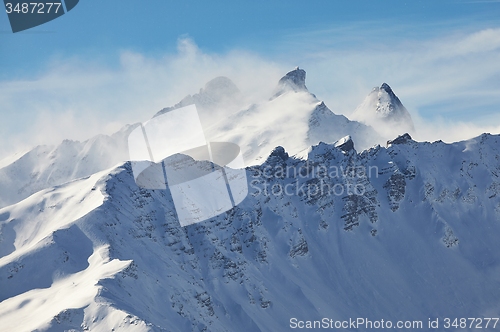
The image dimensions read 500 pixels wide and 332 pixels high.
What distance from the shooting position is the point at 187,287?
19125 cm

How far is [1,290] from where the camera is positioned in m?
176

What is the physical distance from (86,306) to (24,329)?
12.3m

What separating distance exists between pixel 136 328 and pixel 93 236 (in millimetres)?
51842

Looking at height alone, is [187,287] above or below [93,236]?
below

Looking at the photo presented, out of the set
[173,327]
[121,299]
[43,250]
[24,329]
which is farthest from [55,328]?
[43,250]

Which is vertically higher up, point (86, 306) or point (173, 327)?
point (86, 306)

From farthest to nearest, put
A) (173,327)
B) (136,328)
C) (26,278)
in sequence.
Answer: (26,278) → (173,327) → (136,328)

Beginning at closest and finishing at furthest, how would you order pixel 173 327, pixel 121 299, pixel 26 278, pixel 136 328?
pixel 136 328
pixel 121 299
pixel 173 327
pixel 26 278

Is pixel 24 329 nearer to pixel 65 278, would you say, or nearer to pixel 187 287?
pixel 65 278

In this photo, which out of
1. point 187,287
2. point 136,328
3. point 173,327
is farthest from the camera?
point 187,287

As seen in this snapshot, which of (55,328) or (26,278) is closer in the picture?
(55,328)

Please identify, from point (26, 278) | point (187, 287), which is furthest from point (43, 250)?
point (187, 287)

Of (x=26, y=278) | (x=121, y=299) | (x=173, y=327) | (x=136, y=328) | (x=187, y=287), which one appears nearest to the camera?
(x=136, y=328)

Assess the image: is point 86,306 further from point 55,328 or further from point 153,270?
point 153,270
